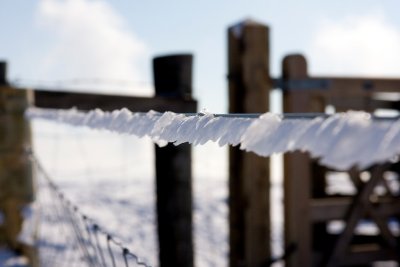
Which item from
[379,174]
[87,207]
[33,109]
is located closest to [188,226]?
[379,174]

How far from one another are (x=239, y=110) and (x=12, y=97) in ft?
9.05


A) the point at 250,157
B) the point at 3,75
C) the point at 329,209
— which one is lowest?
the point at 329,209

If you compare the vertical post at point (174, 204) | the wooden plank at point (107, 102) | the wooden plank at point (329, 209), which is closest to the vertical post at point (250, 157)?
the wooden plank at point (329, 209)

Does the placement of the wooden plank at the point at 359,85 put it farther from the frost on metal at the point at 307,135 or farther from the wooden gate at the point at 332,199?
the frost on metal at the point at 307,135

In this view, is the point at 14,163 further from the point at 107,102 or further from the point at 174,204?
the point at 174,204

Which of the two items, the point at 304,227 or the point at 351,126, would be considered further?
the point at 304,227

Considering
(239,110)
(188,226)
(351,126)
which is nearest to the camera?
(351,126)

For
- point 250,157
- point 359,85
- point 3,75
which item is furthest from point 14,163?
point 359,85

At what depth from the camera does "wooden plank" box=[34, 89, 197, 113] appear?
11.0 feet

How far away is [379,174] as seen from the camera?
4832 millimetres

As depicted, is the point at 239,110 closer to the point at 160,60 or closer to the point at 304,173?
the point at 304,173

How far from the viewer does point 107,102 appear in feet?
13.2

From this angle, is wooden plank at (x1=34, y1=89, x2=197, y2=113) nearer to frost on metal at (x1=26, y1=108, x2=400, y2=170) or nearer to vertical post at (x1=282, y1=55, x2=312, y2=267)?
vertical post at (x1=282, y1=55, x2=312, y2=267)

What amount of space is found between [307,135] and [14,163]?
546 centimetres
